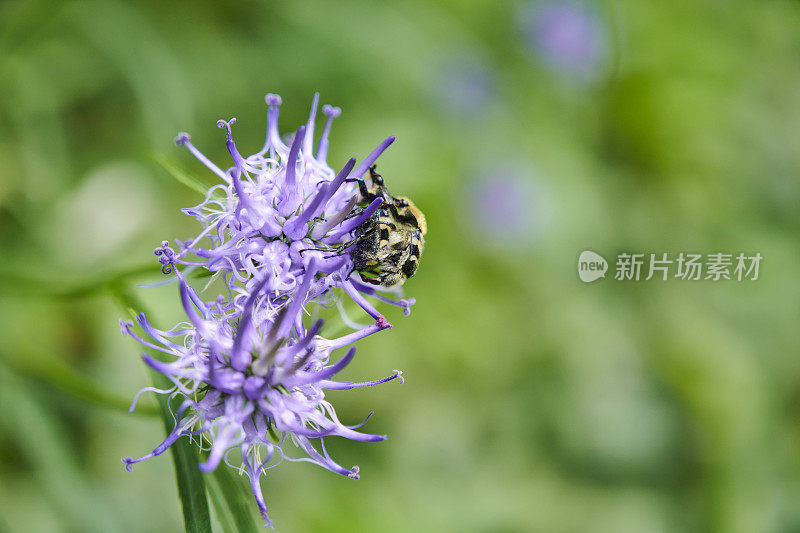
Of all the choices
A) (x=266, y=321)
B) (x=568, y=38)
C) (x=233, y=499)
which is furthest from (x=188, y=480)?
(x=568, y=38)

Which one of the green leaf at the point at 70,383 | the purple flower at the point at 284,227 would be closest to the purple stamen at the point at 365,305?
the purple flower at the point at 284,227

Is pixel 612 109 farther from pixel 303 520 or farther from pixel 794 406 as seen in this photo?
pixel 303 520

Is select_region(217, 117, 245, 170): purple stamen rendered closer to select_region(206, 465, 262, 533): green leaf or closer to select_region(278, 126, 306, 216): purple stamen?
select_region(278, 126, 306, 216): purple stamen

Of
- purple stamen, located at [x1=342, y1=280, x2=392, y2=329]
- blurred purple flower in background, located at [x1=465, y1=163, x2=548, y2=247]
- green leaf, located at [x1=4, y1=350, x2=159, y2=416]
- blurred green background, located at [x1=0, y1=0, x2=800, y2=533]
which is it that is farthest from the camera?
blurred purple flower in background, located at [x1=465, y1=163, x2=548, y2=247]

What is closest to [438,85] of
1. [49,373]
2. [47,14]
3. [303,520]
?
[47,14]

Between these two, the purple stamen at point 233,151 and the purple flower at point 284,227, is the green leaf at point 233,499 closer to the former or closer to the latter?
the purple flower at point 284,227

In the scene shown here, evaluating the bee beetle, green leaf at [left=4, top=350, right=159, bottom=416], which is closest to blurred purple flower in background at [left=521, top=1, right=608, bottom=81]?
the bee beetle
